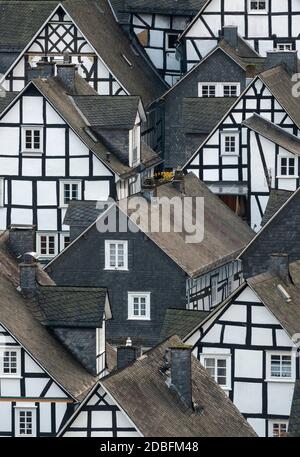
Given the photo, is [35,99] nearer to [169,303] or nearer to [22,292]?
[169,303]

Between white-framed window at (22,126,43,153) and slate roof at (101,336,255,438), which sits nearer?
slate roof at (101,336,255,438)

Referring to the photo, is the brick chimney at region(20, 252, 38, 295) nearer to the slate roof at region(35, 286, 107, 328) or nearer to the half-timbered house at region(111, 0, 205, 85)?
the slate roof at region(35, 286, 107, 328)

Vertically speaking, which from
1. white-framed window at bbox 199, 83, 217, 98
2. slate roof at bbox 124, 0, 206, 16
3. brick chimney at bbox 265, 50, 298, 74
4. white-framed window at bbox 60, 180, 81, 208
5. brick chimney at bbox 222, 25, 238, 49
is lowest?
white-framed window at bbox 60, 180, 81, 208

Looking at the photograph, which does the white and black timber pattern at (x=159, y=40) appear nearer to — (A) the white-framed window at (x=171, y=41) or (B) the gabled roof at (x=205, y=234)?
(A) the white-framed window at (x=171, y=41)

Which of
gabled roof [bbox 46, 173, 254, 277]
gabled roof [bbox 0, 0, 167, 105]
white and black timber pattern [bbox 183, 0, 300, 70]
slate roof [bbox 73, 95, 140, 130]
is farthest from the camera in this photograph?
white and black timber pattern [bbox 183, 0, 300, 70]

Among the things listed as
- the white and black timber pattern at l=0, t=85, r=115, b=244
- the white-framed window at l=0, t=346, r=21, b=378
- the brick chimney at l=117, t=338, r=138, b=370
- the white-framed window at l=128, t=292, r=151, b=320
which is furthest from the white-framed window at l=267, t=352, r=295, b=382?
the white and black timber pattern at l=0, t=85, r=115, b=244

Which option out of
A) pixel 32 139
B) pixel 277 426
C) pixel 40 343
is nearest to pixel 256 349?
pixel 277 426

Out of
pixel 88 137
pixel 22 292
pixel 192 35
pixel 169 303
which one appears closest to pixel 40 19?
pixel 192 35
